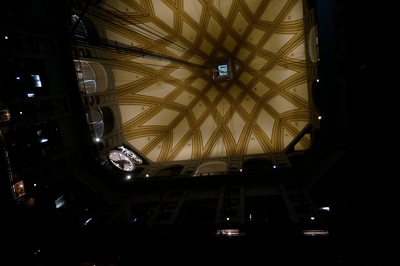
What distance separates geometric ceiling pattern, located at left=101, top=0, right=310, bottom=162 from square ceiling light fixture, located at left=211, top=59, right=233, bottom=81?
0.45 metres

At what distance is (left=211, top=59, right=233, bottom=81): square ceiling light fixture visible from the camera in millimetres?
25859

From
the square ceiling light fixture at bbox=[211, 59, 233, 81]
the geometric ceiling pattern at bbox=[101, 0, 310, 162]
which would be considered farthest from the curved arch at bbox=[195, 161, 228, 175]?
the square ceiling light fixture at bbox=[211, 59, 233, 81]

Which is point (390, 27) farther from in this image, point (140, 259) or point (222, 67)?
point (222, 67)

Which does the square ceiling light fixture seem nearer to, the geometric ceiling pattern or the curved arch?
the geometric ceiling pattern

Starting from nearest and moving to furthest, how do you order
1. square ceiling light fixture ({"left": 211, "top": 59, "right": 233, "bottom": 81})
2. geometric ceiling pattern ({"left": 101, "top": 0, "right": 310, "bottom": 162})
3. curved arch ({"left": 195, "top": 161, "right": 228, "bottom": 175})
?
1. geometric ceiling pattern ({"left": 101, "top": 0, "right": 310, "bottom": 162})
2. curved arch ({"left": 195, "top": 161, "right": 228, "bottom": 175})
3. square ceiling light fixture ({"left": 211, "top": 59, "right": 233, "bottom": 81})

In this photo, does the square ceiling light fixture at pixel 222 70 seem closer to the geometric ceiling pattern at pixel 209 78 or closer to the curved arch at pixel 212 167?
the geometric ceiling pattern at pixel 209 78

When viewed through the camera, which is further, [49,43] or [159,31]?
[159,31]

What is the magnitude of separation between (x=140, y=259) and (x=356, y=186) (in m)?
10.3

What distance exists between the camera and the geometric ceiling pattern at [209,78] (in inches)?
839

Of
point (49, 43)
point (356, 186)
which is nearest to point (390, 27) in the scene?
point (356, 186)

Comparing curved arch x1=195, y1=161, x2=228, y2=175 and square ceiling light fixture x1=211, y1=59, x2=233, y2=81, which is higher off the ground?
square ceiling light fixture x1=211, y1=59, x2=233, y2=81

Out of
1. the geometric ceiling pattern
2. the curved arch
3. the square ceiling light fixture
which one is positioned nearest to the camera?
the geometric ceiling pattern

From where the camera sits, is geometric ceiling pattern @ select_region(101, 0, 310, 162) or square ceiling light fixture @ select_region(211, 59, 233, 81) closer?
geometric ceiling pattern @ select_region(101, 0, 310, 162)

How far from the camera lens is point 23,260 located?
10258mm
